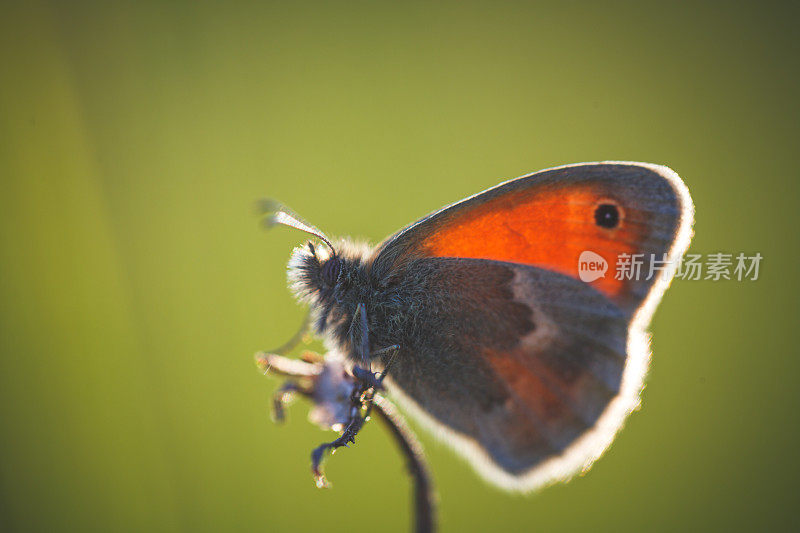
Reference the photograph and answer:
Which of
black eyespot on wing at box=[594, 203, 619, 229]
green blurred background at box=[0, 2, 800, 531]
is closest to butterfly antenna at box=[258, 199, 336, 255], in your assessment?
black eyespot on wing at box=[594, 203, 619, 229]

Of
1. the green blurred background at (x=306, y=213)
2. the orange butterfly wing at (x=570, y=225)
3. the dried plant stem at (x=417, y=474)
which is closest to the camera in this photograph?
the dried plant stem at (x=417, y=474)

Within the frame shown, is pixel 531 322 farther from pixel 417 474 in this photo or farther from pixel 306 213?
pixel 306 213

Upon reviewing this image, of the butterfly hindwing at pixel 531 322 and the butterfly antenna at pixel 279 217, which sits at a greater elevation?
the butterfly antenna at pixel 279 217

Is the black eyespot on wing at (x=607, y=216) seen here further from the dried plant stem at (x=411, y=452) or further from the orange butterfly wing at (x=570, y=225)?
the dried plant stem at (x=411, y=452)

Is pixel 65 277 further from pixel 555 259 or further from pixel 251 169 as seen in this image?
pixel 555 259

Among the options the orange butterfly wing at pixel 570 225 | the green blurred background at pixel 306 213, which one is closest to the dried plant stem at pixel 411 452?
the orange butterfly wing at pixel 570 225

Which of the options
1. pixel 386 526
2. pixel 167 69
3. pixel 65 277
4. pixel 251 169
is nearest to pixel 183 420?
pixel 65 277

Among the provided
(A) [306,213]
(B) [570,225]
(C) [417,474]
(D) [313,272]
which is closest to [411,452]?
(C) [417,474]
